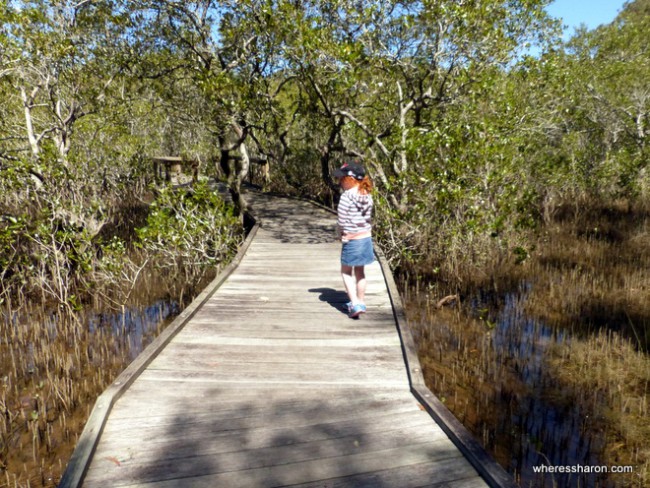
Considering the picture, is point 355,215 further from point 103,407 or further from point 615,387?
point 615,387

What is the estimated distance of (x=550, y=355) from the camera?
5.19m

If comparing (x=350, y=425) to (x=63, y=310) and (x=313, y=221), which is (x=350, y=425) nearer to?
(x=63, y=310)

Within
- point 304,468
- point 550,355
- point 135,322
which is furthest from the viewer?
point 135,322

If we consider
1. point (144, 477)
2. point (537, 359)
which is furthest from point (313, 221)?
point (144, 477)

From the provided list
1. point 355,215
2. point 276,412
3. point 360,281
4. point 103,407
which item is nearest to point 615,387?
point 360,281

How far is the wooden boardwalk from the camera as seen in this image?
2.40 metres

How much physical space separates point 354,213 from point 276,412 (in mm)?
2034

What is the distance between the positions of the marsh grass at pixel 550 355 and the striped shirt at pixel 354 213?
1676 millimetres

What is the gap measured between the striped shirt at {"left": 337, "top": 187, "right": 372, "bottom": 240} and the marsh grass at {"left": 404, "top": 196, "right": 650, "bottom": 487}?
5.50 feet

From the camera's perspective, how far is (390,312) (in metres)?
4.87

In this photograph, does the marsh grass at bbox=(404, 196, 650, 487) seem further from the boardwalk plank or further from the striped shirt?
the striped shirt

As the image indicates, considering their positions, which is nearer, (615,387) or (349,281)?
(615,387)

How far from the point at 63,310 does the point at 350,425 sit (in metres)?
5.28

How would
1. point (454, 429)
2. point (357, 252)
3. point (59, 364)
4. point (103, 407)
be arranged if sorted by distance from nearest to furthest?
point (454, 429), point (103, 407), point (357, 252), point (59, 364)
